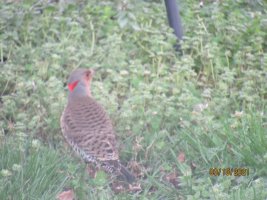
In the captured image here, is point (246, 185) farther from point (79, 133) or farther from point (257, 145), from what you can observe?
point (79, 133)

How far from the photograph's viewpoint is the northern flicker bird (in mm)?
5680

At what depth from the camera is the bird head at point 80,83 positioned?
21.1ft

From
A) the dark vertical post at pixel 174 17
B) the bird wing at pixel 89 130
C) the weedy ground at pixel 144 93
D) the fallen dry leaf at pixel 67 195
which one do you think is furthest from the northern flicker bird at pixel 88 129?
the dark vertical post at pixel 174 17

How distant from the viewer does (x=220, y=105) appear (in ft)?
22.4

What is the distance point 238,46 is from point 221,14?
1.60 ft

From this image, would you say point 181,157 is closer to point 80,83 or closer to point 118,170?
point 118,170

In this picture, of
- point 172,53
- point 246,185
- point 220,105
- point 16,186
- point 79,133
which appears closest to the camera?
point 16,186

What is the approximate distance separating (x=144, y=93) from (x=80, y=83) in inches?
25.2

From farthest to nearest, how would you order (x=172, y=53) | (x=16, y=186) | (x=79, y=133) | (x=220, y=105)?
(x=172, y=53) < (x=220, y=105) < (x=79, y=133) < (x=16, y=186)

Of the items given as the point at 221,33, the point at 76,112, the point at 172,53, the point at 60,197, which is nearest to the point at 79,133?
the point at 76,112

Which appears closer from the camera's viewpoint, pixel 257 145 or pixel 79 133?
pixel 257 145

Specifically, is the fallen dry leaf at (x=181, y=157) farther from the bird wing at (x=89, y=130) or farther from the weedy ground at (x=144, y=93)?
the bird wing at (x=89, y=130)

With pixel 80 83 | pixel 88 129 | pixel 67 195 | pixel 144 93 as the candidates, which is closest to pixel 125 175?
pixel 67 195

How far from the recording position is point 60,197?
208 inches
